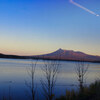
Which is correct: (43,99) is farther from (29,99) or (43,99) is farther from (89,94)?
(89,94)

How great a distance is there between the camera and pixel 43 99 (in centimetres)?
932

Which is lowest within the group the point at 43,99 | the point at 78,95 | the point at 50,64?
the point at 43,99

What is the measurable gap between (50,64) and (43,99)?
4265 millimetres

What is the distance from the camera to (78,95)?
26.5ft

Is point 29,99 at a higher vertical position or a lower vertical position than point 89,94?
lower

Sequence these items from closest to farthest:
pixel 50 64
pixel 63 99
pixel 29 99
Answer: pixel 50 64 < pixel 63 99 < pixel 29 99

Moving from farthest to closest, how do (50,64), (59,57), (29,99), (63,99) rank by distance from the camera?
1. (29,99)
2. (63,99)
3. (59,57)
4. (50,64)

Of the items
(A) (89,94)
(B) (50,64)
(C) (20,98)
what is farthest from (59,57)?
(C) (20,98)

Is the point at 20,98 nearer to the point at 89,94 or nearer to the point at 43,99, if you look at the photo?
the point at 43,99

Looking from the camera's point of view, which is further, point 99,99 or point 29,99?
point 29,99

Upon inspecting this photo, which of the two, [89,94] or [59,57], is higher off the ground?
[59,57]

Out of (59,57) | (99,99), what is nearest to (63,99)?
(99,99)

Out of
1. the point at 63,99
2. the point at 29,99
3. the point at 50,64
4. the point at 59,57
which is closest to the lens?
the point at 50,64

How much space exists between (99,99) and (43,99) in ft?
13.7
